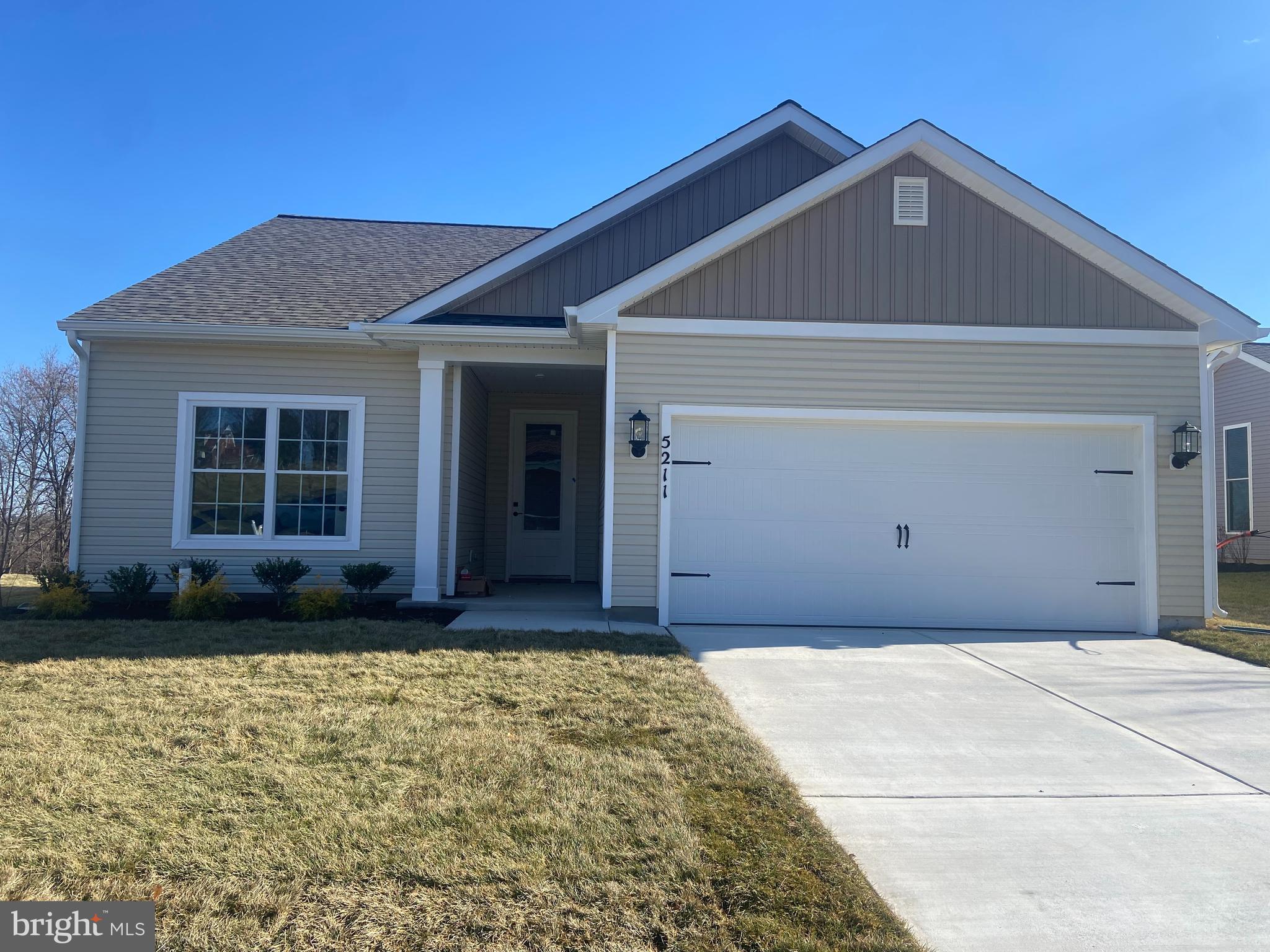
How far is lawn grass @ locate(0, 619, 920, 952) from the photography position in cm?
262

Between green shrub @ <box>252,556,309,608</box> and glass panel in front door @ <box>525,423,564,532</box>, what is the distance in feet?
13.4

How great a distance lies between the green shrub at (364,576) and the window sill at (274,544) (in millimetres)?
392

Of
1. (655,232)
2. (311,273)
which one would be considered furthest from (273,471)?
(655,232)

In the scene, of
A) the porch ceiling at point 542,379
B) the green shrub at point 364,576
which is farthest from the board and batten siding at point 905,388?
the green shrub at point 364,576

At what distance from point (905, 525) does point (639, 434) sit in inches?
118

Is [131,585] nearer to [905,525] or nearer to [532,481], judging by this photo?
[532,481]

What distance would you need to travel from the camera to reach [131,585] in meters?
8.67

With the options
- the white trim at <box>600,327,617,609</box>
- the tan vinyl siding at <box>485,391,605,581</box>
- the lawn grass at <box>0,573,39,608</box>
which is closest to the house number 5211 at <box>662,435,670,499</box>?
the white trim at <box>600,327,617,609</box>

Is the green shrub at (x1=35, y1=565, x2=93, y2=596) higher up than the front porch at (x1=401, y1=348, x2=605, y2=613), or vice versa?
the front porch at (x1=401, y1=348, x2=605, y2=613)

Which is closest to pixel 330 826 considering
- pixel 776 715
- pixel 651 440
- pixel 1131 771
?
pixel 776 715

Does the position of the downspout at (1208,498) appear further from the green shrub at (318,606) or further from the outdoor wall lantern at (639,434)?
the green shrub at (318,606)

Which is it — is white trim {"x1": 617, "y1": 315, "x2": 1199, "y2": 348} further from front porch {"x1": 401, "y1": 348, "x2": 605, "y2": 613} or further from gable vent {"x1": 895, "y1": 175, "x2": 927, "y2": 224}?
front porch {"x1": 401, "y1": 348, "x2": 605, "y2": 613}

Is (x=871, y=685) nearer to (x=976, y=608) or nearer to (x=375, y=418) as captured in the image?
(x=976, y=608)
